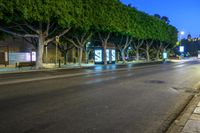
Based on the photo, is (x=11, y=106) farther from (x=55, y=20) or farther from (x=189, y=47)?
(x=189, y=47)

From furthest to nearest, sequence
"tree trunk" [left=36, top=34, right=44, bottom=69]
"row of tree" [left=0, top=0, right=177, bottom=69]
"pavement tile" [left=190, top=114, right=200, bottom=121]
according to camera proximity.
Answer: "tree trunk" [left=36, top=34, right=44, bottom=69] < "row of tree" [left=0, top=0, right=177, bottom=69] < "pavement tile" [left=190, top=114, right=200, bottom=121]

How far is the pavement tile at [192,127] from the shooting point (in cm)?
781

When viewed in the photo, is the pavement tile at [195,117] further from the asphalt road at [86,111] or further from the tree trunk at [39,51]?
→ the tree trunk at [39,51]

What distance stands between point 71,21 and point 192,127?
110 feet

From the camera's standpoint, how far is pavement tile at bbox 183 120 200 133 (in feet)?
25.6

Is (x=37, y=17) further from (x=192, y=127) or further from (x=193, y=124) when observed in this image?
(x=192, y=127)

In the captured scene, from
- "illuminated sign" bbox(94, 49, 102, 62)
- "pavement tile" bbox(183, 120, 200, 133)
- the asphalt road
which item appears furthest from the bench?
"pavement tile" bbox(183, 120, 200, 133)

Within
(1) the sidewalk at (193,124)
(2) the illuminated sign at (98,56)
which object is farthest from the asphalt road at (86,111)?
(2) the illuminated sign at (98,56)

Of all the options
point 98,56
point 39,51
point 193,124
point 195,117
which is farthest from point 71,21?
point 193,124

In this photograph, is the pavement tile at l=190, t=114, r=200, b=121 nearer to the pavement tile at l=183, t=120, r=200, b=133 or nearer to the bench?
the pavement tile at l=183, t=120, r=200, b=133

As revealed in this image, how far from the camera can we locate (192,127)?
322 inches

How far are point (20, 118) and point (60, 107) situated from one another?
1.94 metres

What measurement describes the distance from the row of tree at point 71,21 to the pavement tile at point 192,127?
27.0 meters

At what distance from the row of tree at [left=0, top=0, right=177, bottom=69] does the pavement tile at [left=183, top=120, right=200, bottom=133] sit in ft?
88.7
